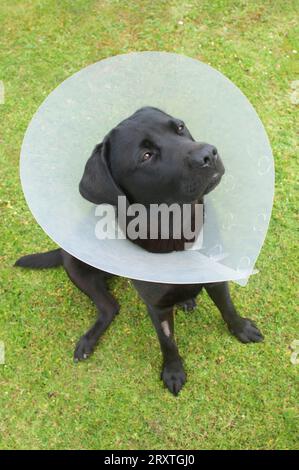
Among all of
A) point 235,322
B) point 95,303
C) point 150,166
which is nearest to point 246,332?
point 235,322

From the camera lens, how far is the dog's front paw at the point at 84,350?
314 centimetres

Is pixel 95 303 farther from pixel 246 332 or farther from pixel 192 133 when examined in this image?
pixel 192 133

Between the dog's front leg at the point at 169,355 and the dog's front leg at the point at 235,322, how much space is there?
1.01ft

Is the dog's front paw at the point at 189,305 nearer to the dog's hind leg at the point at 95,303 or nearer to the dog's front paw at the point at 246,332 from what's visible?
the dog's front paw at the point at 246,332

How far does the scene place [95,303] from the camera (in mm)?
3143

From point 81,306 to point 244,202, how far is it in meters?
1.48

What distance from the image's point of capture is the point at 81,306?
3.38 meters

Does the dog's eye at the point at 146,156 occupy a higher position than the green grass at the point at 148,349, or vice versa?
the dog's eye at the point at 146,156

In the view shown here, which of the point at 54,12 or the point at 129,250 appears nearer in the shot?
the point at 129,250

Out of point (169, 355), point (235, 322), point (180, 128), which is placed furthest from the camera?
point (235, 322)

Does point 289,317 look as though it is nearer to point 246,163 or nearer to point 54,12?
point 246,163

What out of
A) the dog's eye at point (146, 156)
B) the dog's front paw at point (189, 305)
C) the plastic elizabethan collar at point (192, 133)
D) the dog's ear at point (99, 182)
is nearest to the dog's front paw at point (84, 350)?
the dog's front paw at point (189, 305)

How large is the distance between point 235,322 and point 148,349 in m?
0.58
